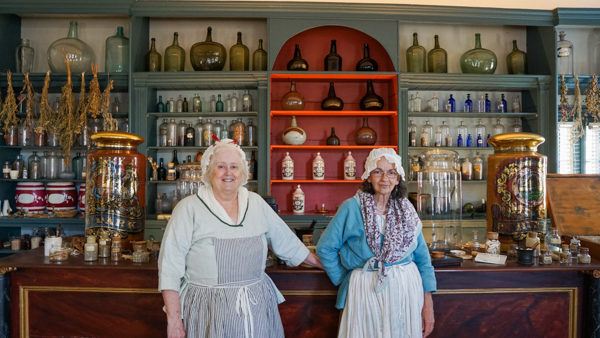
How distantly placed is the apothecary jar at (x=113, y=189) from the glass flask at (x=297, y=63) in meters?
2.32

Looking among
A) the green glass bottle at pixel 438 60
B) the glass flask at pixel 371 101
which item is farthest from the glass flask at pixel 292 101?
the green glass bottle at pixel 438 60

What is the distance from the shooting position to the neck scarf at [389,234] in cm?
200

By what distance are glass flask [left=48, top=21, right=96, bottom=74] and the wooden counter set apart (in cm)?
275

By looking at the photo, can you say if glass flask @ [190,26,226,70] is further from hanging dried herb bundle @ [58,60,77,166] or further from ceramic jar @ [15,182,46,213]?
ceramic jar @ [15,182,46,213]

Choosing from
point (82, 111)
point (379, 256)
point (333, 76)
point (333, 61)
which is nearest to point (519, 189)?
point (379, 256)

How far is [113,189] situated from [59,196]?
237 cm

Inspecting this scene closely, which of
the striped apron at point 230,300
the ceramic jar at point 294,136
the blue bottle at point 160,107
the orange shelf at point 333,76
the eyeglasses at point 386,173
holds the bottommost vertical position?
the striped apron at point 230,300

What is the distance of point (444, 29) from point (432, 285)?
12.3 ft

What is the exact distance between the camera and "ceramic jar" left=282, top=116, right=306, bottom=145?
15.5 feet

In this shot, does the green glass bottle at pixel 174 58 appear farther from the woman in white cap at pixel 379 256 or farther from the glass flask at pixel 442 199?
the woman in white cap at pixel 379 256

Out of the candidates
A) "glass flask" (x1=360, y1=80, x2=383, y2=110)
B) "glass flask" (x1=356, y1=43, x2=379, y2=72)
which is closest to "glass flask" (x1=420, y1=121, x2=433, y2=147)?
"glass flask" (x1=360, y1=80, x2=383, y2=110)

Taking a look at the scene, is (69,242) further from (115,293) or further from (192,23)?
(192,23)

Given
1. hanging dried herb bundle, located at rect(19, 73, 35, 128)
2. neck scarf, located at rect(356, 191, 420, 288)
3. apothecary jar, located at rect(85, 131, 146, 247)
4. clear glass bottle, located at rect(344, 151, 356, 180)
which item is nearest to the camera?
neck scarf, located at rect(356, 191, 420, 288)

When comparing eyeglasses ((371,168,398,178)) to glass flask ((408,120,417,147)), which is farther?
glass flask ((408,120,417,147))
